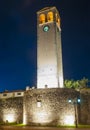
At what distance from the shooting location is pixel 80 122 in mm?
40562

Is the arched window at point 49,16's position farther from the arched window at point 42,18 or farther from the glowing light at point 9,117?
the glowing light at point 9,117

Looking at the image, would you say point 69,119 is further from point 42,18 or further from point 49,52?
point 42,18

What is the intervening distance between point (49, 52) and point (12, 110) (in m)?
11.9

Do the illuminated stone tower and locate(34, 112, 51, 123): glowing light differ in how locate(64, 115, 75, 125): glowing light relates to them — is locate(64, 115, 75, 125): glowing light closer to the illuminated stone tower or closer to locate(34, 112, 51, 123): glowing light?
locate(34, 112, 51, 123): glowing light

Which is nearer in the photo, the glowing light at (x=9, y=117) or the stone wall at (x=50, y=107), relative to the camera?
the stone wall at (x=50, y=107)

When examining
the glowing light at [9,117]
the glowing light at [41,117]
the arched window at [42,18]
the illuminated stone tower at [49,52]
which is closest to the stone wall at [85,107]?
the illuminated stone tower at [49,52]

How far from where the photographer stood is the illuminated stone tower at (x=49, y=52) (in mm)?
46406

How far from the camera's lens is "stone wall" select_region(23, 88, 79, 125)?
37344 millimetres

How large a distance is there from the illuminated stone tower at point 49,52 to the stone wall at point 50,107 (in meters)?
7.14

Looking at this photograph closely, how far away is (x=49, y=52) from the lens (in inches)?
1869

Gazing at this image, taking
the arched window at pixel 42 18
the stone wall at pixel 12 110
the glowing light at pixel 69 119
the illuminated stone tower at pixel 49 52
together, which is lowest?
the glowing light at pixel 69 119

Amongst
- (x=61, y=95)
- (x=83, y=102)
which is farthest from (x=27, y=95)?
(x=83, y=102)

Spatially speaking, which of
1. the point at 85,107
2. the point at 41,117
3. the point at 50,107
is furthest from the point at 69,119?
the point at 85,107

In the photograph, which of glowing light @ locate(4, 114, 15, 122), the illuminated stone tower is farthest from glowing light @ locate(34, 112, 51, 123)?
the illuminated stone tower
